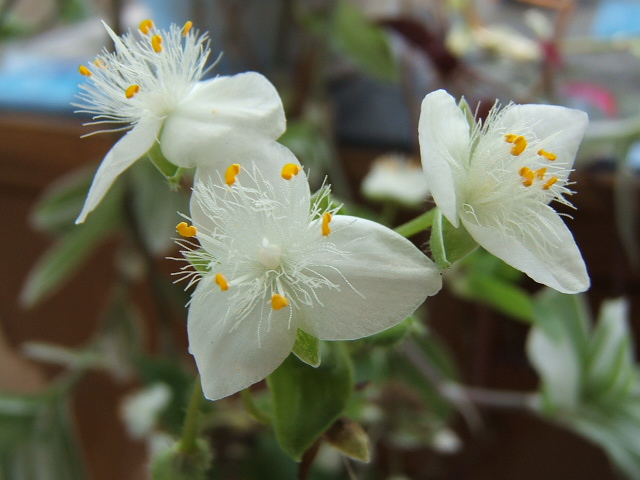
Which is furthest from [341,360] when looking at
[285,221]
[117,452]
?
[117,452]

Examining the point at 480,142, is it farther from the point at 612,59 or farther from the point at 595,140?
the point at 612,59

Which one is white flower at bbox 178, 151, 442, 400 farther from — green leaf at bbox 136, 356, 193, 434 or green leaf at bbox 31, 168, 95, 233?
green leaf at bbox 31, 168, 95, 233

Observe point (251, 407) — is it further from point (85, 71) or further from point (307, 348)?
Answer: point (85, 71)

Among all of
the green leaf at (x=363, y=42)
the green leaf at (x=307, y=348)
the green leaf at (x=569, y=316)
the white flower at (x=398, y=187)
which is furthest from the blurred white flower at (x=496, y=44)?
the green leaf at (x=307, y=348)

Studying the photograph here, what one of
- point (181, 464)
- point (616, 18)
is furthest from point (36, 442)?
point (616, 18)

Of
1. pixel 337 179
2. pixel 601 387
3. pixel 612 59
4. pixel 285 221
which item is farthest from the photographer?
pixel 612 59

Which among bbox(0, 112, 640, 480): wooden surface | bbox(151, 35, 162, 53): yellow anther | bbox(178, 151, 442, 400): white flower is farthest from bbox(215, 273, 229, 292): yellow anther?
bbox(0, 112, 640, 480): wooden surface
